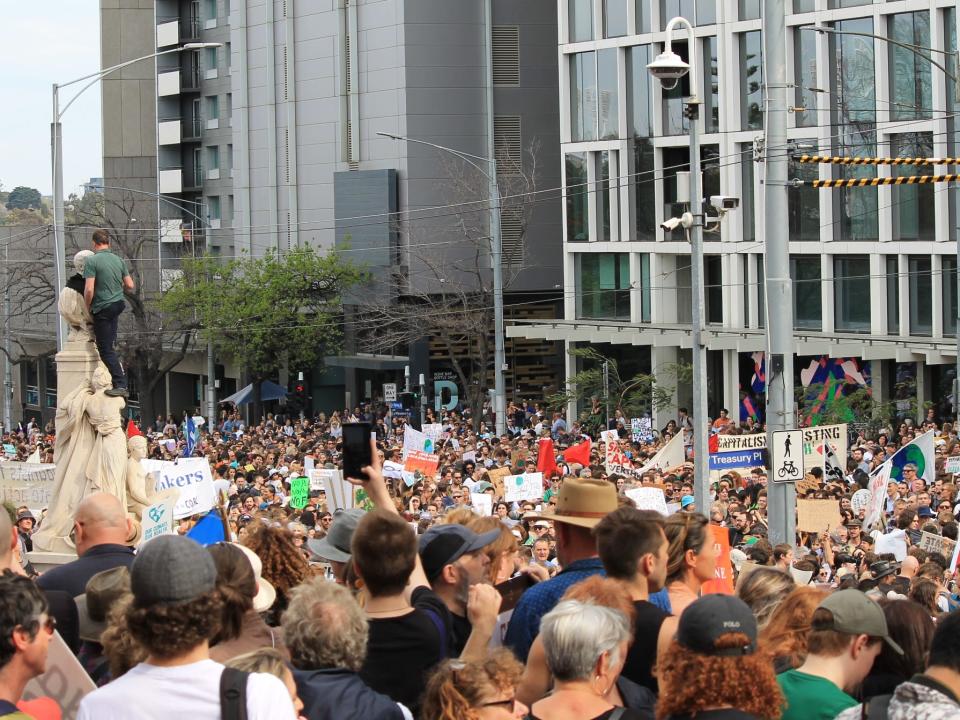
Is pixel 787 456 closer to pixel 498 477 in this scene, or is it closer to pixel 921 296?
pixel 498 477

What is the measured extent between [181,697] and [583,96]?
149ft

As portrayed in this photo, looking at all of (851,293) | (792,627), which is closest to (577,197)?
(851,293)

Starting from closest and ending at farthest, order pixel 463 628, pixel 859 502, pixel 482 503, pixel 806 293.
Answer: pixel 463 628 < pixel 859 502 < pixel 482 503 < pixel 806 293

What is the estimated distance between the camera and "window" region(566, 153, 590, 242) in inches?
1946

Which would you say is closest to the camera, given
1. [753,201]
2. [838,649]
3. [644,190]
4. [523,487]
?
[838,649]

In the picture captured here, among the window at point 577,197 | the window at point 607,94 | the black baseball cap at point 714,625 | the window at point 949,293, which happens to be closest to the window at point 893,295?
the window at point 949,293

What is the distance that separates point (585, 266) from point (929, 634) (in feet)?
145

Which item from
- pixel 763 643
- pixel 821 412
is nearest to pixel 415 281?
pixel 821 412

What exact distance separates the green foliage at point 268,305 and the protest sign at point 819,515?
39.0 m

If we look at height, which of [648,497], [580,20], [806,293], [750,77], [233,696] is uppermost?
[580,20]

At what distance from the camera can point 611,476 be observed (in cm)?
2261

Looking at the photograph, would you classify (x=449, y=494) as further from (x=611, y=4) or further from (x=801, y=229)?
(x=611, y=4)

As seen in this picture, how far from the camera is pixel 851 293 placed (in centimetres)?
4175

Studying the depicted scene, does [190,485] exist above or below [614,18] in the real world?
below
